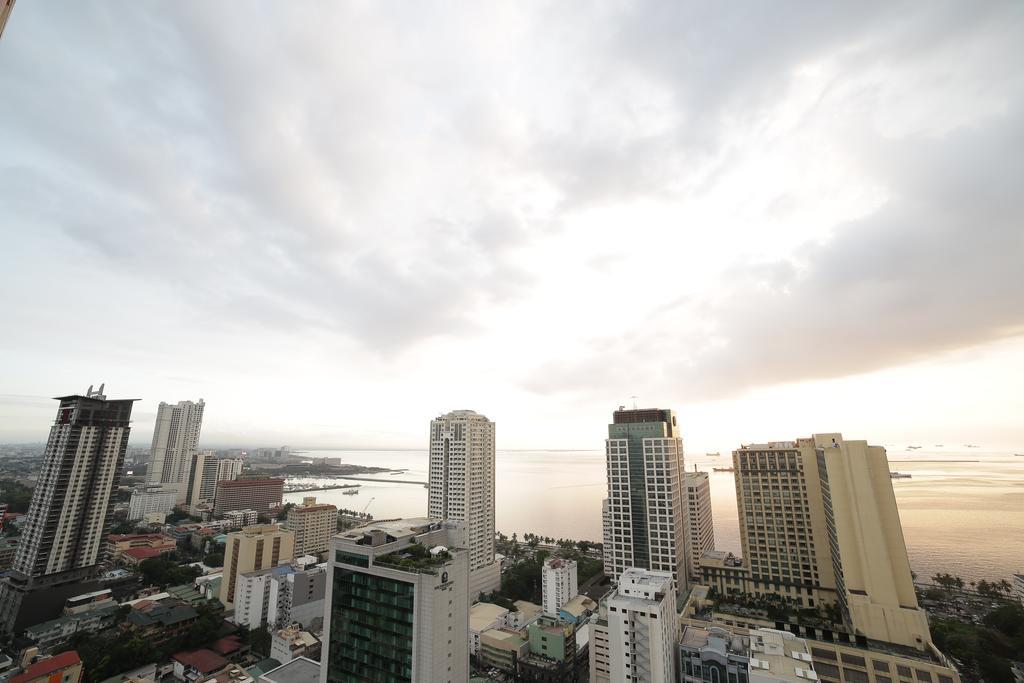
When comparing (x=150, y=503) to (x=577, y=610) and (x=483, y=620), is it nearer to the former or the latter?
(x=483, y=620)

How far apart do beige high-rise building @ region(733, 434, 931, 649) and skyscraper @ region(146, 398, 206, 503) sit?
93870mm

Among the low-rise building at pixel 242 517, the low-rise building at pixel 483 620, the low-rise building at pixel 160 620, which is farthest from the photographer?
the low-rise building at pixel 242 517

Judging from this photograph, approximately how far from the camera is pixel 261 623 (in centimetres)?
2897

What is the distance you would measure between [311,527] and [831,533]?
47585 millimetres

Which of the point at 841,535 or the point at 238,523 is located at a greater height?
the point at 841,535

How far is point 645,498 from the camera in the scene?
31.2 meters

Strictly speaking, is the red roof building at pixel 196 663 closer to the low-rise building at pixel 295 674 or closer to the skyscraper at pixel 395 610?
the low-rise building at pixel 295 674

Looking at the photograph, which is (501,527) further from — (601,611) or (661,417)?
(601,611)

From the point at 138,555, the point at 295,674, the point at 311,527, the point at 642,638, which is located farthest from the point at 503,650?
the point at 138,555

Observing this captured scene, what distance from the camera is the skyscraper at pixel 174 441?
83.3 meters

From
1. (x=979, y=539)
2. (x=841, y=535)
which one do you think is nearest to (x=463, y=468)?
(x=841, y=535)

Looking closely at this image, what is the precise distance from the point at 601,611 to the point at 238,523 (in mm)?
59011

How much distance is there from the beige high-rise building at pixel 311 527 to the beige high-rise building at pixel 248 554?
12.1m

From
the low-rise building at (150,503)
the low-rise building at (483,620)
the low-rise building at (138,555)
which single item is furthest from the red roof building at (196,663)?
the low-rise building at (150,503)
